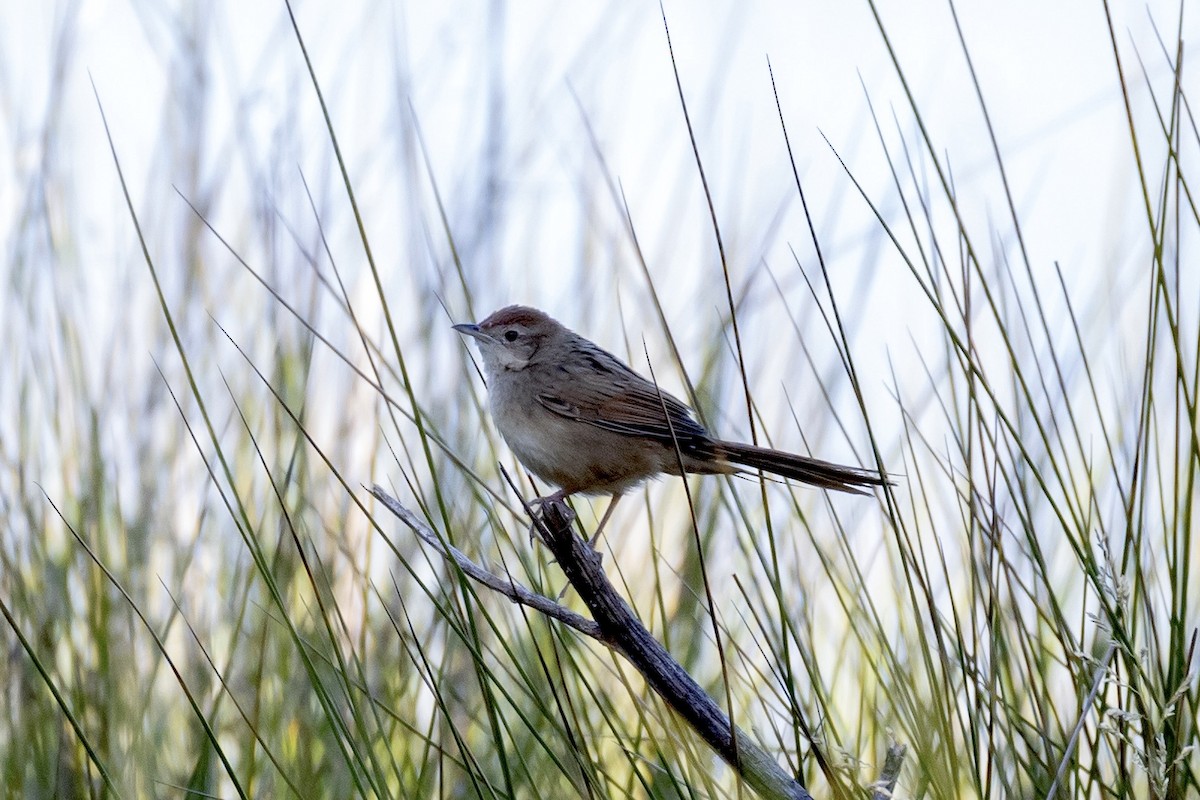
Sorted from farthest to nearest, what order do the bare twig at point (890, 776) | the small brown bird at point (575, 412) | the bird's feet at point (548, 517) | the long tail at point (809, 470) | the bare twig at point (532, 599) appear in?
the small brown bird at point (575, 412)
the long tail at point (809, 470)
the bird's feet at point (548, 517)
the bare twig at point (532, 599)
the bare twig at point (890, 776)

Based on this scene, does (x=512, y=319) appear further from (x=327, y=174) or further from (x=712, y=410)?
(x=712, y=410)

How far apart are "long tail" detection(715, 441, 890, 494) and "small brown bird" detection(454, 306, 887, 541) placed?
0.48 feet

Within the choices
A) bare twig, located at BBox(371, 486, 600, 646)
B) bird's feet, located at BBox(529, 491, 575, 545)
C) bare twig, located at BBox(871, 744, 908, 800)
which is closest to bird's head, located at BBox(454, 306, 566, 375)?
bird's feet, located at BBox(529, 491, 575, 545)

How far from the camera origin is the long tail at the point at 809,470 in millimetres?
2363

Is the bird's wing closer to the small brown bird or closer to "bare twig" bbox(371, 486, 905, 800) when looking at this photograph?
the small brown bird

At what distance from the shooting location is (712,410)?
3.12 meters

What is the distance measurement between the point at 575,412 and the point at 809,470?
3.62ft

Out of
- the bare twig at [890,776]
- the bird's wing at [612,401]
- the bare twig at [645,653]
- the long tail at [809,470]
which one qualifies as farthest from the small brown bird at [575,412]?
the bare twig at [890,776]

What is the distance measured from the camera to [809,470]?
2.48 metres

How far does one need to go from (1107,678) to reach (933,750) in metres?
0.23

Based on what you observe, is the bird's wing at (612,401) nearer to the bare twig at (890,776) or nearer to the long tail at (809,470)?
the long tail at (809,470)

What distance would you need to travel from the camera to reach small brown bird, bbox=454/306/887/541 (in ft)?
10.7

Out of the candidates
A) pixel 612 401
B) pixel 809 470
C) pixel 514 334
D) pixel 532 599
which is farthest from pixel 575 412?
pixel 532 599

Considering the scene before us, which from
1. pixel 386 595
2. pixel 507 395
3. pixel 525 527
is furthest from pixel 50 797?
pixel 507 395
